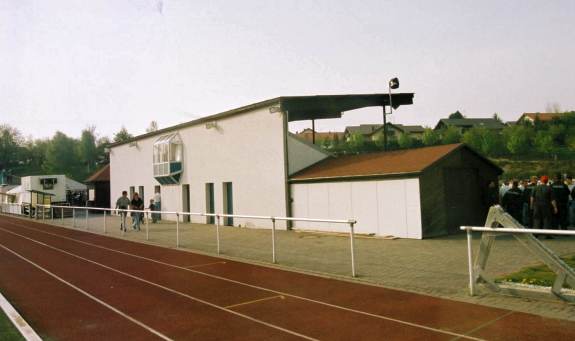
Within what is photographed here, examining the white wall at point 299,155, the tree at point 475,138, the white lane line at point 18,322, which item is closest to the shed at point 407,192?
the white wall at point 299,155

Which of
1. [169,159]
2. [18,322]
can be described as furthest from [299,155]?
[18,322]

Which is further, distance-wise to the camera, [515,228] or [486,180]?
[486,180]

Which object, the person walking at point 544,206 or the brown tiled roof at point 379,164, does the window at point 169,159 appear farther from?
the person walking at point 544,206

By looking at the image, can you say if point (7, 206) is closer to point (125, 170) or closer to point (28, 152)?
point (125, 170)

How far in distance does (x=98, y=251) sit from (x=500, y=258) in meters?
12.2

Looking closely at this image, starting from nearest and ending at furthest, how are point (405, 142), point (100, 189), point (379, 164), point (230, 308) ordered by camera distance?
point (230, 308), point (379, 164), point (100, 189), point (405, 142)

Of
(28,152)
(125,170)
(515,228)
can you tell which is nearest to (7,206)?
(125,170)

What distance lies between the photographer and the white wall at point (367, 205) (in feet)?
50.9

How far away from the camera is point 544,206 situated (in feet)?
44.1

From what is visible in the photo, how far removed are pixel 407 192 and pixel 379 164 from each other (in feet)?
8.48

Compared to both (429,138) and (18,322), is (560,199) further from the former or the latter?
(429,138)

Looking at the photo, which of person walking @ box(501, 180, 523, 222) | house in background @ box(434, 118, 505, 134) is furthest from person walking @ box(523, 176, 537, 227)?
Result: house in background @ box(434, 118, 505, 134)

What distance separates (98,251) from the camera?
15.2 metres

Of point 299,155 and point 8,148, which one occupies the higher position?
point 8,148
